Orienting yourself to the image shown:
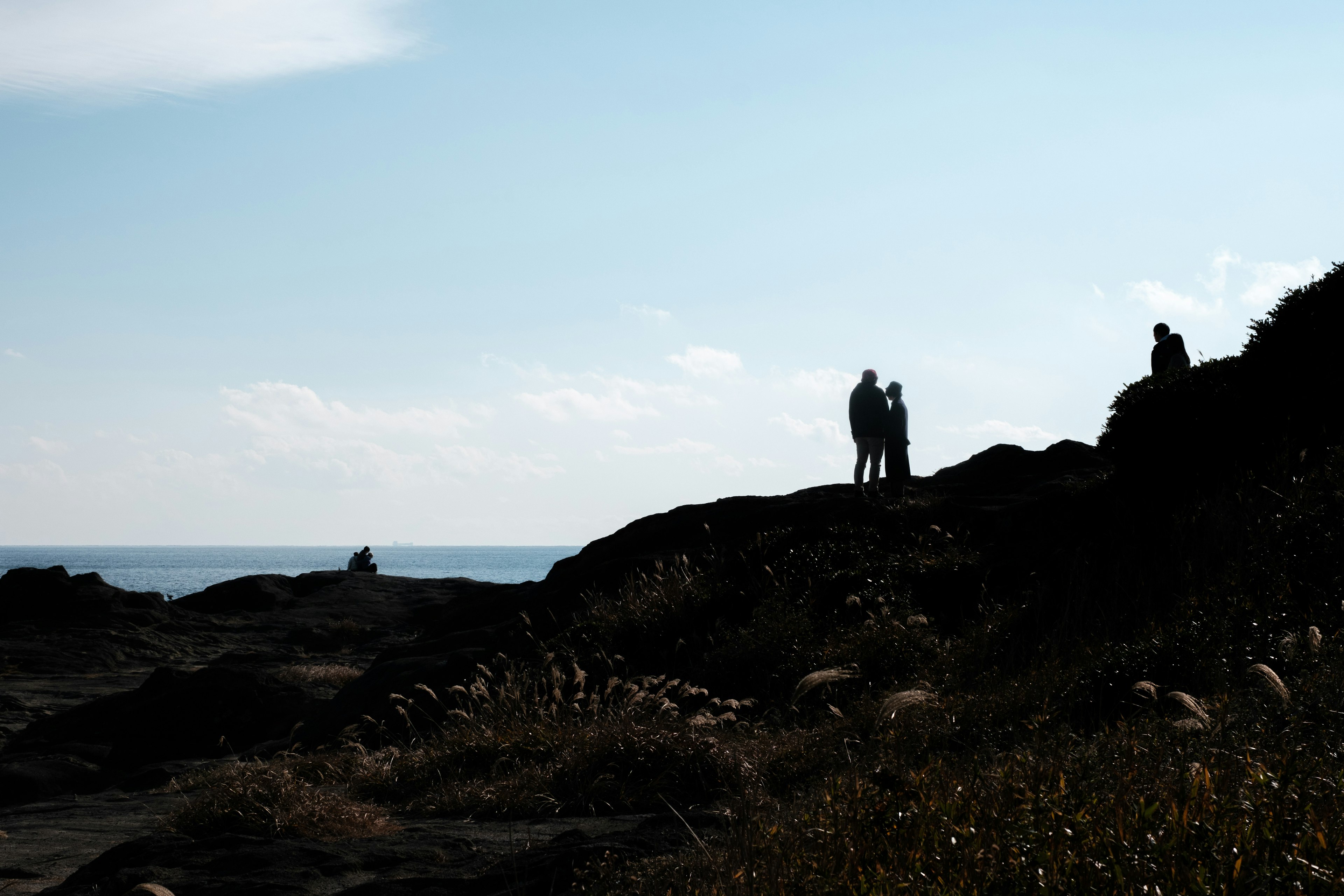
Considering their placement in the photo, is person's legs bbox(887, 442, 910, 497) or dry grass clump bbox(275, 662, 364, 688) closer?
person's legs bbox(887, 442, 910, 497)

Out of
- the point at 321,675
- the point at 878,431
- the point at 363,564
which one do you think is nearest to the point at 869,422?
the point at 878,431

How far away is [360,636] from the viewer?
26.8 m

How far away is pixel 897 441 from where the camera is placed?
1582 cm

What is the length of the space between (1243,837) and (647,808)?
4202 mm

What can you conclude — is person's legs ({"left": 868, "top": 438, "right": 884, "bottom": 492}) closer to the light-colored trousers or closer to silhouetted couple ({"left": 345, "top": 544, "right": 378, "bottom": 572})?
the light-colored trousers

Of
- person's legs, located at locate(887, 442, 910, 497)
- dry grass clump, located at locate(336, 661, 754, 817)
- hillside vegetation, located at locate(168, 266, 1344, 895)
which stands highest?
person's legs, located at locate(887, 442, 910, 497)

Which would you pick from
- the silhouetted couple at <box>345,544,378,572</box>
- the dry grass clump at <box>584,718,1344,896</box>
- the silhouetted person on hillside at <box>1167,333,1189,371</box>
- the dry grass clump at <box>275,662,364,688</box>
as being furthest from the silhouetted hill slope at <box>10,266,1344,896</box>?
the silhouetted couple at <box>345,544,378,572</box>

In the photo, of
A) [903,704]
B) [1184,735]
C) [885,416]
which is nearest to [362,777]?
[903,704]

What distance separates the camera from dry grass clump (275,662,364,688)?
17656 mm

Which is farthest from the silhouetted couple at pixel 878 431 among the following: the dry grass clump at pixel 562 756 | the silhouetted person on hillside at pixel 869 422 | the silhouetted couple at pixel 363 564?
the silhouetted couple at pixel 363 564

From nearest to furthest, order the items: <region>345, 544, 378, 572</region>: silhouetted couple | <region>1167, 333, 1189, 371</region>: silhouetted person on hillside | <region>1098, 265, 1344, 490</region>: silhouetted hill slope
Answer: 1. <region>1098, 265, 1344, 490</region>: silhouetted hill slope
2. <region>1167, 333, 1189, 371</region>: silhouetted person on hillside
3. <region>345, 544, 378, 572</region>: silhouetted couple

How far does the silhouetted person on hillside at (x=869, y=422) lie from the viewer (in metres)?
15.2

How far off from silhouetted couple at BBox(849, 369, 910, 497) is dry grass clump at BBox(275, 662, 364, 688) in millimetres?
9471

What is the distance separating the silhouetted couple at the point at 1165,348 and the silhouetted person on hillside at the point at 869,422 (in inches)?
156
